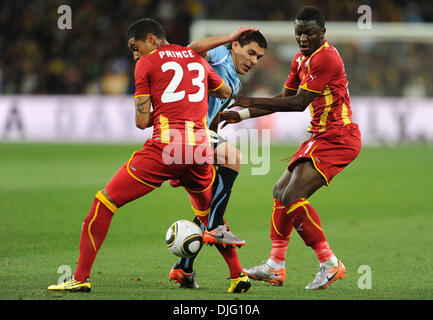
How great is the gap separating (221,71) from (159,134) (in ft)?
3.47

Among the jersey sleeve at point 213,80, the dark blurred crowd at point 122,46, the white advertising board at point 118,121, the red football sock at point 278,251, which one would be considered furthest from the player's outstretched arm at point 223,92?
the dark blurred crowd at point 122,46

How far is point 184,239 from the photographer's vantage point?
5789mm

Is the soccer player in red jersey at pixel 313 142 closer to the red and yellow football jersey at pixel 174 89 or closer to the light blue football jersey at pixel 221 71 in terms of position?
the light blue football jersey at pixel 221 71

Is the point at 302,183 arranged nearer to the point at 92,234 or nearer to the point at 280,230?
the point at 280,230

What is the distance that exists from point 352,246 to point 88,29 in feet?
64.8

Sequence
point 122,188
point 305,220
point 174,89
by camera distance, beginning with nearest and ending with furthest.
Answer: point 122,188
point 174,89
point 305,220

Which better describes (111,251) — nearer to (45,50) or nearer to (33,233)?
(33,233)

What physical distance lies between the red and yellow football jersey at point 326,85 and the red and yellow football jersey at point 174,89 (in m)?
1.06

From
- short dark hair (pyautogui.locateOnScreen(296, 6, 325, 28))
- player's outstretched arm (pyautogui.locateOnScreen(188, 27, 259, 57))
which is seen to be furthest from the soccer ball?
short dark hair (pyautogui.locateOnScreen(296, 6, 325, 28))

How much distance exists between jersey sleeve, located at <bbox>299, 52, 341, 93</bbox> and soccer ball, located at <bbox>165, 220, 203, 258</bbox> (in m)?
1.58

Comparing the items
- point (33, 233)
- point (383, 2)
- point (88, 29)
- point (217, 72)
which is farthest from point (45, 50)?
point (217, 72)

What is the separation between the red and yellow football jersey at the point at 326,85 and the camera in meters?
6.20

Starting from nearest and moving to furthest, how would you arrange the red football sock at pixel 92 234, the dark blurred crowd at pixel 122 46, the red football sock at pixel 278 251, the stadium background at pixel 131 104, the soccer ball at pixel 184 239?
1. the red football sock at pixel 92 234
2. the soccer ball at pixel 184 239
3. the red football sock at pixel 278 251
4. the stadium background at pixel 131 104
5. the dark blurred crowd at pixel 122 46

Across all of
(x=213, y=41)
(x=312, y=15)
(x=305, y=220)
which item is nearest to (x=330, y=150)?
(x=305, y=220)
